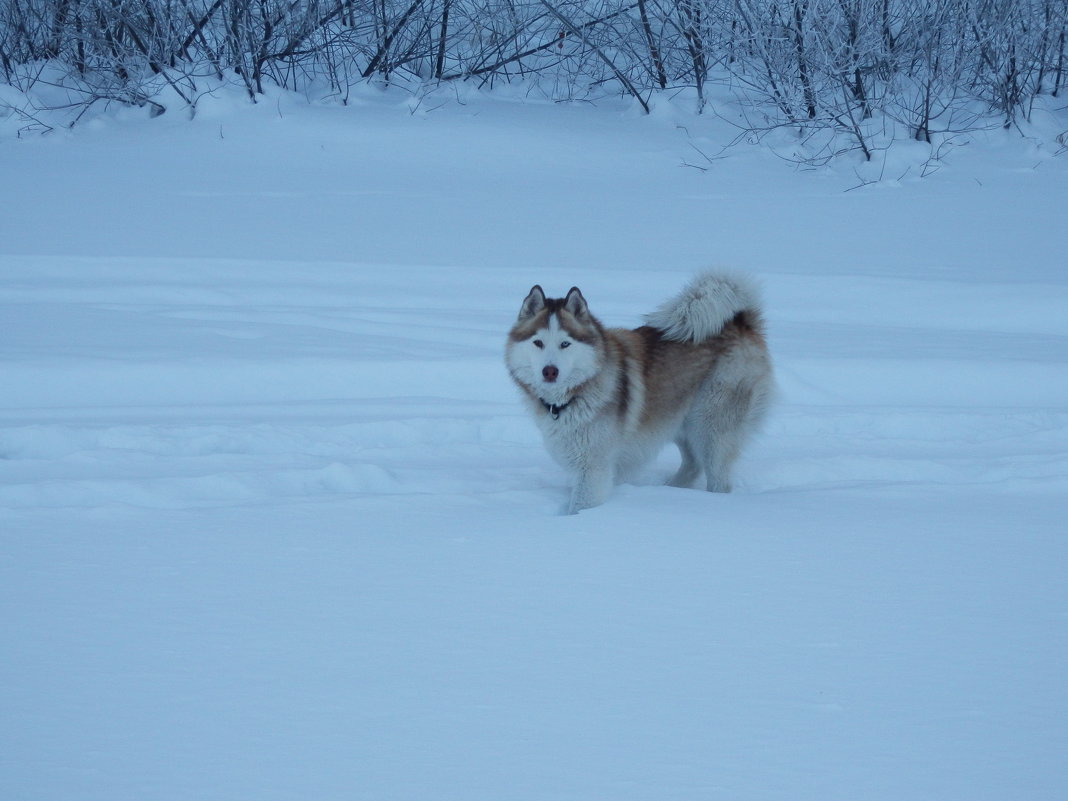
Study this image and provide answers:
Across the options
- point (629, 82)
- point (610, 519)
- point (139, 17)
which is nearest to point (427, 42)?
point (629, 82)

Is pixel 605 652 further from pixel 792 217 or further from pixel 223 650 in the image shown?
pixel 792 217

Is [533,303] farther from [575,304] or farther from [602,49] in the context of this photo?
[602,49]

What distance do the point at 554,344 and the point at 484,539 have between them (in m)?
1.15

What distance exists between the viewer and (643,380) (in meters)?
5.09

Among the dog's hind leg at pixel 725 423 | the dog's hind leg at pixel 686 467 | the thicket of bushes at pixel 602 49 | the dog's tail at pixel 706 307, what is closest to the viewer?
the dog's tail at pixel 706 307

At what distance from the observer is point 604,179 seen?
1351cm

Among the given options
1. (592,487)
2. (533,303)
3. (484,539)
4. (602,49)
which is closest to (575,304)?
(533,303)

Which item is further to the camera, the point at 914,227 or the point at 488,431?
the point at 914,227

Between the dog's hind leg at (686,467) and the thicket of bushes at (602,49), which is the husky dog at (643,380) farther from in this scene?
the thicket of bushes at (602,49)

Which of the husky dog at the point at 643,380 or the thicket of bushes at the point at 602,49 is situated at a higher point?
the thicket of bushes at the point at 602,49

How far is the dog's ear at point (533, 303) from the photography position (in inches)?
191

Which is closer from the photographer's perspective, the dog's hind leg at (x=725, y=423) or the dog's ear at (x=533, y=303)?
the dog's ear at (x=533, y=303)

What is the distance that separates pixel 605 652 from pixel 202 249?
813 centimetres

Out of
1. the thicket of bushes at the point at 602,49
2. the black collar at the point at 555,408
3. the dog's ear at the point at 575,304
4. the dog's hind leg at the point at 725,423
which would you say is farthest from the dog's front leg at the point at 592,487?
the thicket of bushes at the point at 602,49
